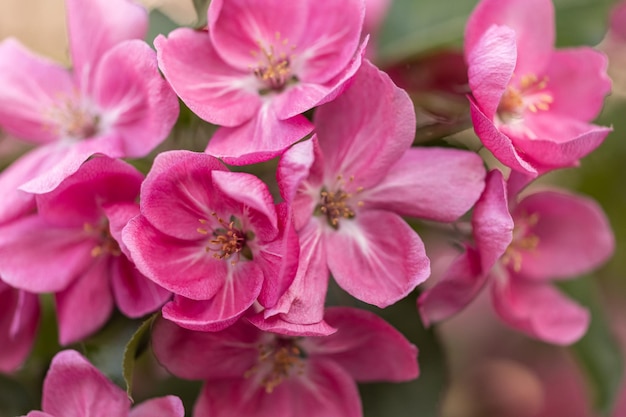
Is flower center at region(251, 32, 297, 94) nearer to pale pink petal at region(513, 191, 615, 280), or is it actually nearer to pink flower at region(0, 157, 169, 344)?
pink flower at region(0, 157, 169, 344)

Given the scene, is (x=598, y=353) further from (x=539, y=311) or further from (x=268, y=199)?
(x=268, y=199)

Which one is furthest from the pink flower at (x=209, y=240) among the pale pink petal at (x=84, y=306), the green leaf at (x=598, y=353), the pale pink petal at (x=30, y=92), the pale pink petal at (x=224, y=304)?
the green leaf at (x=598, y=353)

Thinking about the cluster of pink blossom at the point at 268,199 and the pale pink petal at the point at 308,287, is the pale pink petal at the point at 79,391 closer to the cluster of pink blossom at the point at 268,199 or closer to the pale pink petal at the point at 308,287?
the cluster of pink blossom at the point at 268,199

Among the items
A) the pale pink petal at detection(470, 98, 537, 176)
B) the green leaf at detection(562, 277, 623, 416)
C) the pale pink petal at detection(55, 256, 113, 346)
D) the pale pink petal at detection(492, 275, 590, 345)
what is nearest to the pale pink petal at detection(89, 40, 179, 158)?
the pale pink petal at detection(55, 256, 113, 346)

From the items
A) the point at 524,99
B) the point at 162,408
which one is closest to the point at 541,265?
the point at 524,99

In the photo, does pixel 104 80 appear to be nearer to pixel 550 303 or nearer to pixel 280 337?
pixel 280 337

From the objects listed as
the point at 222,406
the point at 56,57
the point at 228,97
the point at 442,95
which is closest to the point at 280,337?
the point at 222,406

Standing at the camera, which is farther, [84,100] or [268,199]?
[84,100]
